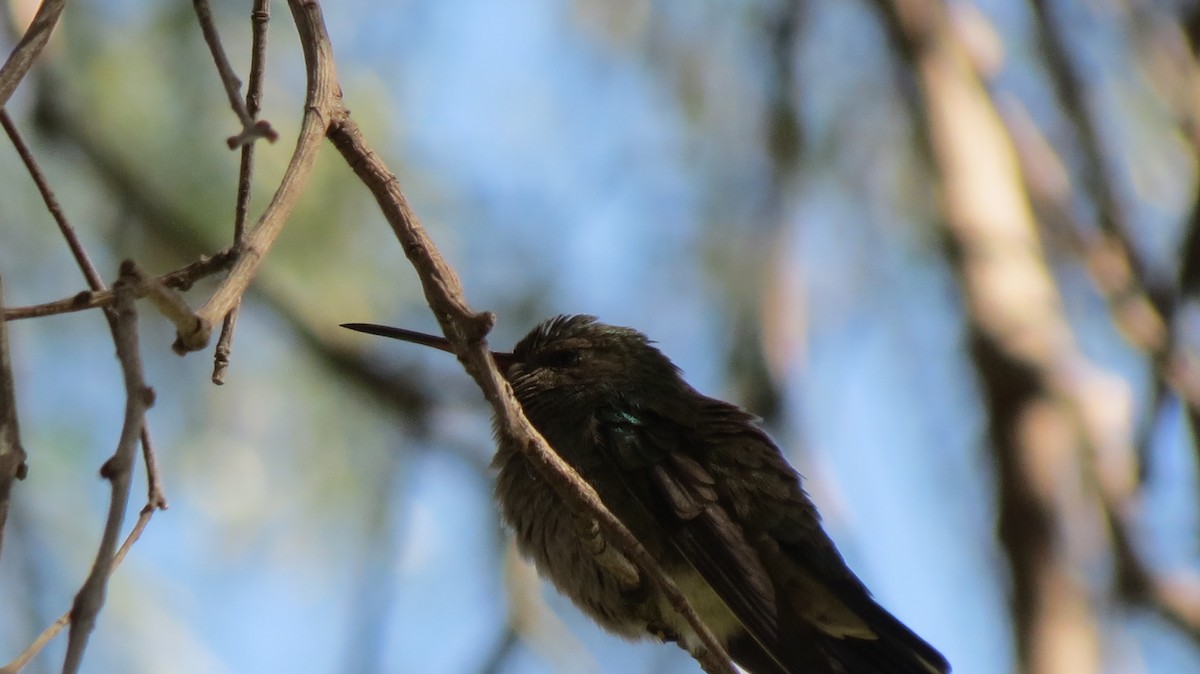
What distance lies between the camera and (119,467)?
1442 mm

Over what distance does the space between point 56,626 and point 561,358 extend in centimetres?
314

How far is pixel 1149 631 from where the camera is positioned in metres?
6.43

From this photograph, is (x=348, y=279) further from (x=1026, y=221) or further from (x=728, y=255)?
(x=1026, y=221)

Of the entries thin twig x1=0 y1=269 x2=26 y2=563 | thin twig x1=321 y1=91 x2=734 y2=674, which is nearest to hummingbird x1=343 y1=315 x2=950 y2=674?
thin twig x1=321 y1=91 x2=734 y2=674

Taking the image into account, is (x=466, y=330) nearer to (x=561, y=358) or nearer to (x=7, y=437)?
(x=7, y=437)

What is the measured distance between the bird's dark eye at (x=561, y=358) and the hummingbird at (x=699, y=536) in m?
0.22

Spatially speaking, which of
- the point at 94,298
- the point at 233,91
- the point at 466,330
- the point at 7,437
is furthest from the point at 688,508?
the point at 7,437

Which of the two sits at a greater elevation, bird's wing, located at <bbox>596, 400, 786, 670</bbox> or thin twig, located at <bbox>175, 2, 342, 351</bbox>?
bird's wing, located at <bbox>596, 400, 786, 670</bbox>

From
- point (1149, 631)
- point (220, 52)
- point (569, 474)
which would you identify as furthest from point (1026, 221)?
point (220, 52)

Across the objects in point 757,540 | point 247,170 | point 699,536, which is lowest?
point 247,170

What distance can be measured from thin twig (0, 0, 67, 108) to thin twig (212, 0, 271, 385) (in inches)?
14.0

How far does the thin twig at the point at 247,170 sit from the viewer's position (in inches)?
90.5

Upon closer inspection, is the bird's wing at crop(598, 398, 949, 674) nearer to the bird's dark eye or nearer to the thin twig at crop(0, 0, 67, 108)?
the bird's dark eye

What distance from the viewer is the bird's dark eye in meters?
4.87
